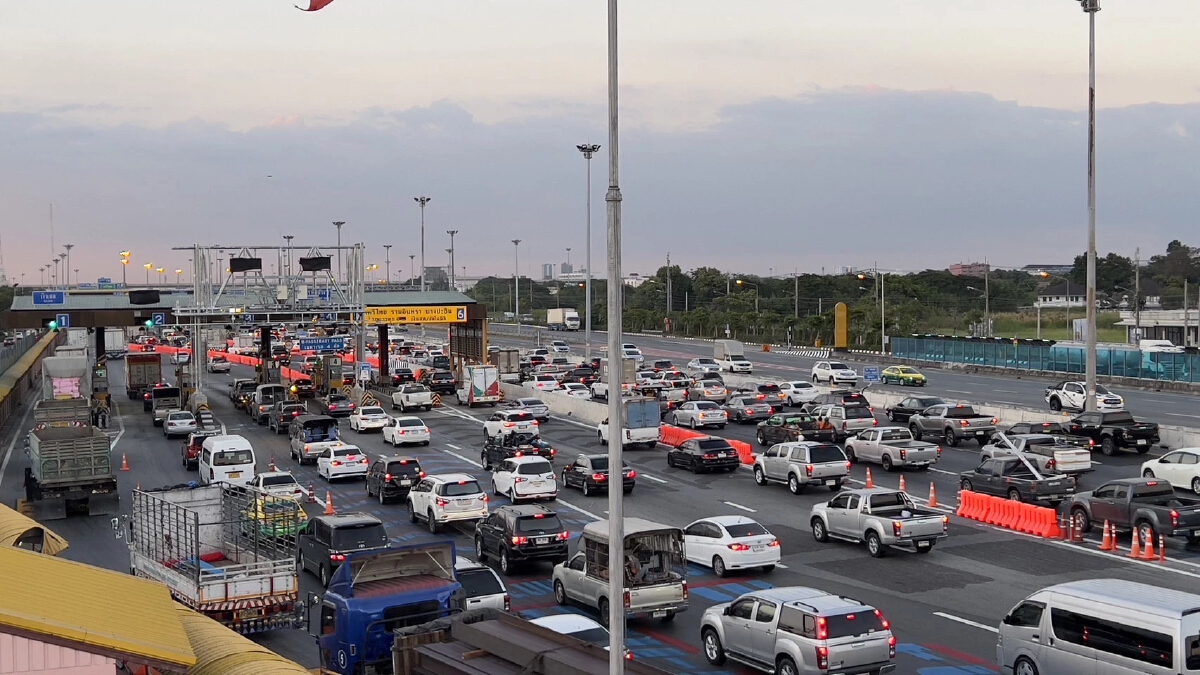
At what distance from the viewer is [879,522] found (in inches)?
1072

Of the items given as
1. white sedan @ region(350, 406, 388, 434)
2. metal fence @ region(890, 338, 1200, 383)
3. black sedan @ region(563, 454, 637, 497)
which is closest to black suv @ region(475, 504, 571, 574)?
black sedan @ region(563, 454, 637, 497)

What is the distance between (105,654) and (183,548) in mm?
11295

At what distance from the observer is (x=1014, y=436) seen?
121 ft

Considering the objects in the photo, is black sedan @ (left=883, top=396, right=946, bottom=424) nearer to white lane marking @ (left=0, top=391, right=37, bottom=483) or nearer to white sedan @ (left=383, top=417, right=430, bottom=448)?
white sedan @ (left=383, top=417, right=430, bottom=448)

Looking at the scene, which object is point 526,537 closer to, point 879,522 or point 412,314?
point 879,522

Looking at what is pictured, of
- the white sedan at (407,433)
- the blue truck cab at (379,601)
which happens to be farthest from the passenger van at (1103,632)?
the white sedan at (407,433)

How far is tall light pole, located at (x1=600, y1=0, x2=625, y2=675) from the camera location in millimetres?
12000

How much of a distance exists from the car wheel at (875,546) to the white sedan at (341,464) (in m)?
20.5

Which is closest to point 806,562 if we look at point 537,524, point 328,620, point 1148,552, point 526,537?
point 537,524

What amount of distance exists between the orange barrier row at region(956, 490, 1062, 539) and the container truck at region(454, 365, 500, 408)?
123 feet

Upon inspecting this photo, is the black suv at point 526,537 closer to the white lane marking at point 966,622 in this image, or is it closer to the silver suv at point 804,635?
the silver suv at point 804,635

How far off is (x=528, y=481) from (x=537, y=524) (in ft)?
29.5

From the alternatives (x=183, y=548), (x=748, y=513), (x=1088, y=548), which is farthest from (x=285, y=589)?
(x=1088, y=548)

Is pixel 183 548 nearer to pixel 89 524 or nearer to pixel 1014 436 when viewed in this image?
pixel 89 524
